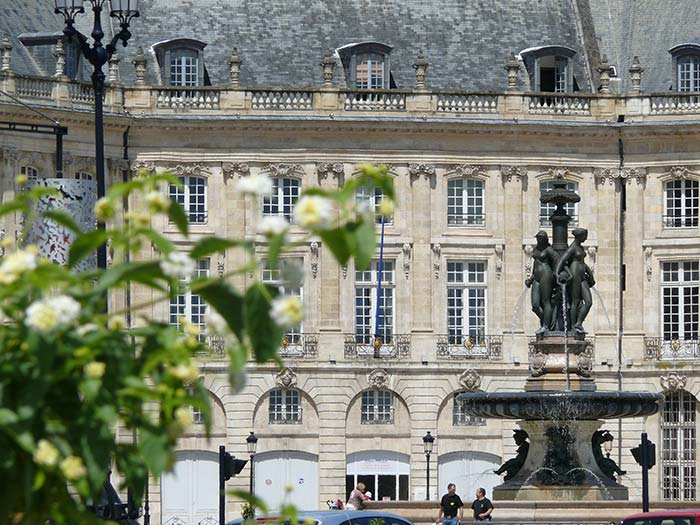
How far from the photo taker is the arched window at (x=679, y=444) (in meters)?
71.3

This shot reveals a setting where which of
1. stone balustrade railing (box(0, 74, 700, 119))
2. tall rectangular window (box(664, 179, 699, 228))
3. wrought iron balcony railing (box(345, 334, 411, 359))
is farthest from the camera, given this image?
tall rectangular window (box(664, 179, 699, 228))

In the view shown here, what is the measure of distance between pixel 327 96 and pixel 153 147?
220 inches

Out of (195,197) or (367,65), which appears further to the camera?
(367,65)

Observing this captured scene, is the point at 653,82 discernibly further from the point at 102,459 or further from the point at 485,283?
the point at 102,459

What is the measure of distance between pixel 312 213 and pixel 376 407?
61.9m

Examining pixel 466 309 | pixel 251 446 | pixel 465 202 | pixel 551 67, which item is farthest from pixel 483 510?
pixel 551 67

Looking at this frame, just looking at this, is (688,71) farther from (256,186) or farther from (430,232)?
(256,186)

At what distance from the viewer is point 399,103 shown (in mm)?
72625

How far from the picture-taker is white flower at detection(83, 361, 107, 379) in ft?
32.4

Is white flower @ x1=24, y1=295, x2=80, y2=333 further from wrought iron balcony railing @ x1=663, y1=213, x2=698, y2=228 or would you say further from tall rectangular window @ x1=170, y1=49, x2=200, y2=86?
wrought iron balcony railing @ x1=663, y1=213, x2=698, y2=228

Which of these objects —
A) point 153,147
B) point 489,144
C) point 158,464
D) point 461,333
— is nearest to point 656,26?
point 489,144

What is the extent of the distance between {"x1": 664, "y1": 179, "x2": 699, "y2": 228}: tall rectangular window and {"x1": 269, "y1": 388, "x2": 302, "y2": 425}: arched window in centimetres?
1280

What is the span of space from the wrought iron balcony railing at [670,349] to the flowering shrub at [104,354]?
62085mm

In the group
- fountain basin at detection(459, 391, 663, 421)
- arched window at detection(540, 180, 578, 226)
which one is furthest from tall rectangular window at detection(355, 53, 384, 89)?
fountain basin at detection(459, 391, 663, 421)
